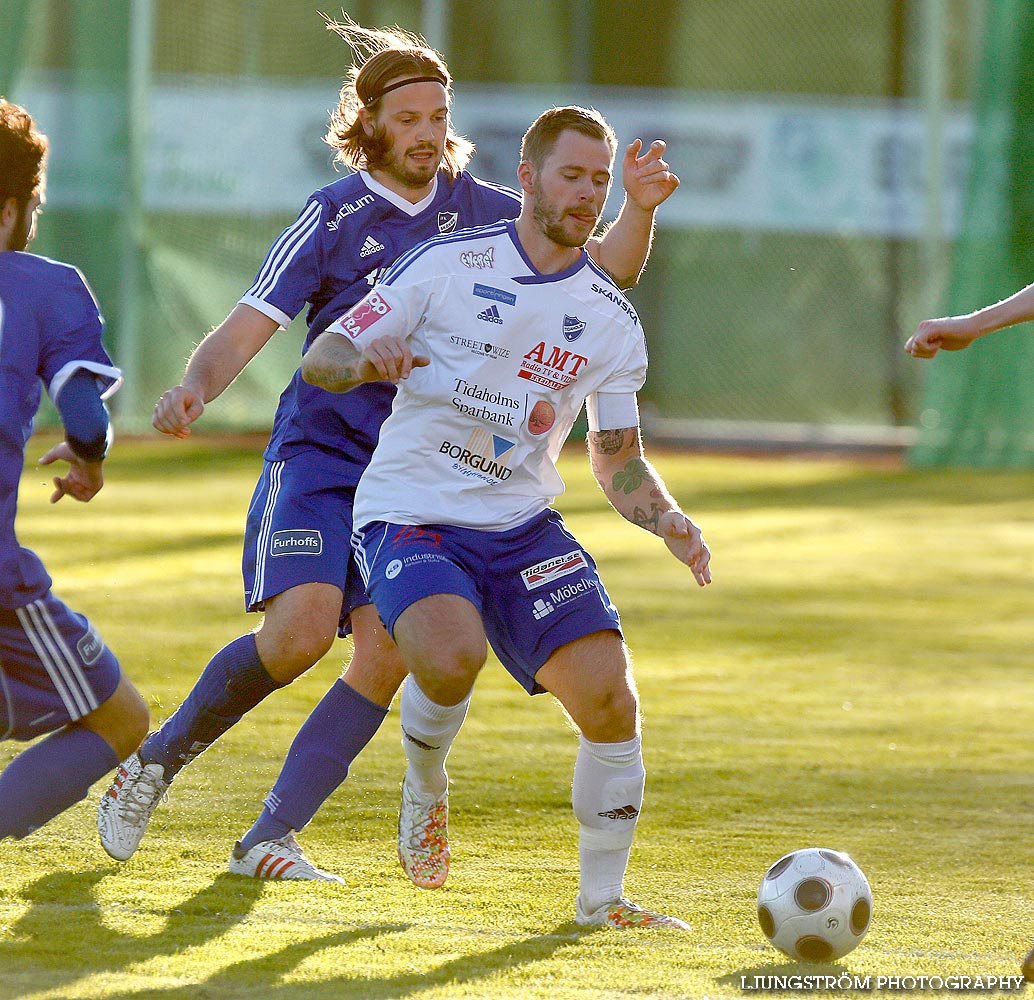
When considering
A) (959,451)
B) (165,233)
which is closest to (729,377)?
(959,451)

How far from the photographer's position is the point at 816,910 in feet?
12.9

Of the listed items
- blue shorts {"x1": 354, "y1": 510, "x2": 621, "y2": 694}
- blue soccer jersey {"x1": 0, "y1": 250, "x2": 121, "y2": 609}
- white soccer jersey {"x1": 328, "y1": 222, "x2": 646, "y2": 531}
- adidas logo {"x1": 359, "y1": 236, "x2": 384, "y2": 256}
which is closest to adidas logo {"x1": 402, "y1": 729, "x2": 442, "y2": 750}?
blue shorts {"x1": 354, "y1": 510, "x2": 621, "y2": 694}

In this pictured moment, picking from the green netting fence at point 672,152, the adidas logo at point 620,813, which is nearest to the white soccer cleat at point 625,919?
the adidas logo at point 620,813

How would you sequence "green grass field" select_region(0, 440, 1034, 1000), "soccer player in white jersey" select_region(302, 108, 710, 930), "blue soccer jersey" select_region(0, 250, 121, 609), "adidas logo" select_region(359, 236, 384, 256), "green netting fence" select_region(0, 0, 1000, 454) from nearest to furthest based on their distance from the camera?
"blue soccer jersey" select_region(0, 250, 121, 609), "green grass field" select_region(0, 440, 1034, 1000), "soccer player in white jersey" select_region(302, 108, 710, 930), "adidas logo" select_region(359, 236, 384, 256), "green netting fence" select_region(0, 0, 1000, 454)

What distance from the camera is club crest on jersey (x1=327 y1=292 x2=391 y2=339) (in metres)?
4.17

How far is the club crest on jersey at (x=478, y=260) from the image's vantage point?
429 cm

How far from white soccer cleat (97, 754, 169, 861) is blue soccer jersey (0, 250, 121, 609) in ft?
3.06

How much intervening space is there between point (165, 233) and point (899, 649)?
35.4ft

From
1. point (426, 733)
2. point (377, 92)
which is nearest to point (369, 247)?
point (377, 92)

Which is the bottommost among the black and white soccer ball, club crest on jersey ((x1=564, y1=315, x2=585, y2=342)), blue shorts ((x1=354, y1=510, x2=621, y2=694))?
the black and white soccer ball

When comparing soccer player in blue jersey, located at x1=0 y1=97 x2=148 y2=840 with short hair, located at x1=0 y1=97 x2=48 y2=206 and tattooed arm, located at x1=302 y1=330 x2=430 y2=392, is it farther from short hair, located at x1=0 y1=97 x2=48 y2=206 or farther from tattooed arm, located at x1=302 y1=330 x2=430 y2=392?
tattooed arm, located at x1=302 y1=330 x2=430 y2=392

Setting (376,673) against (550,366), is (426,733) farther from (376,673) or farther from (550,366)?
(550,366)

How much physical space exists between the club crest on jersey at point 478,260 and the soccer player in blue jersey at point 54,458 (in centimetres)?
93

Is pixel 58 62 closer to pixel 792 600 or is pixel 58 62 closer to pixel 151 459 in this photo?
pixel 151 459
